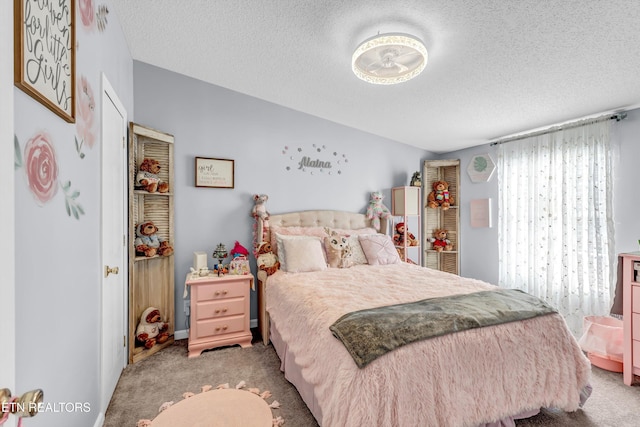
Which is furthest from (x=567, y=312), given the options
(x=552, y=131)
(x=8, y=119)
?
(x=8, y=119)

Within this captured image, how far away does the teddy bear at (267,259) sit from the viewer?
9.43 ft

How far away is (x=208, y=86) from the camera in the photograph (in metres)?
3.16

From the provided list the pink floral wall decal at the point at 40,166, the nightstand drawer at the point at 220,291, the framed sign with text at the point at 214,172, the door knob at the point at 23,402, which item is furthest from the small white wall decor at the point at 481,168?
the door knob at the point at 23,402

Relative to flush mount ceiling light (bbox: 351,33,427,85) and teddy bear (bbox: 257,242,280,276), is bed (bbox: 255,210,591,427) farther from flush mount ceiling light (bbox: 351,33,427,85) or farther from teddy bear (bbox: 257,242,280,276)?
flush mount ceiling light (bbox: 351,33,427,85)

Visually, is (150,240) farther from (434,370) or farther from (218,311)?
(434,370)

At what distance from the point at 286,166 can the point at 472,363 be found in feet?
8.78

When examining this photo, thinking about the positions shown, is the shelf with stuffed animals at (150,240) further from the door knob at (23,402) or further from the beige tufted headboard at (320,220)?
the door knob at (23,402)

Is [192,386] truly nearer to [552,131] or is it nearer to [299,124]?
[299,124]

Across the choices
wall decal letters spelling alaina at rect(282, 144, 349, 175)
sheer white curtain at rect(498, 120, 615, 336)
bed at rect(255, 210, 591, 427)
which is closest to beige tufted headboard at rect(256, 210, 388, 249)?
wall decal letters spelling alaina at rect(282, 144, 349, 175)

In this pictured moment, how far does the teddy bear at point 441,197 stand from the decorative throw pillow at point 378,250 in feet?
4.14

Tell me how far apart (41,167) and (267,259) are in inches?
80.2

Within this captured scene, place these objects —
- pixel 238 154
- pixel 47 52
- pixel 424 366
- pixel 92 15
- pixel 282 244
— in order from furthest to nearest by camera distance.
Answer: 1. pixel 238 154
2. pixel 282 244
3. pixel 92 15
4. pixel 424 366
5. pixel 47 52

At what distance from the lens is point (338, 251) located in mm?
3098

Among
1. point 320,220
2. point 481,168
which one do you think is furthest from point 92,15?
point 481,168
